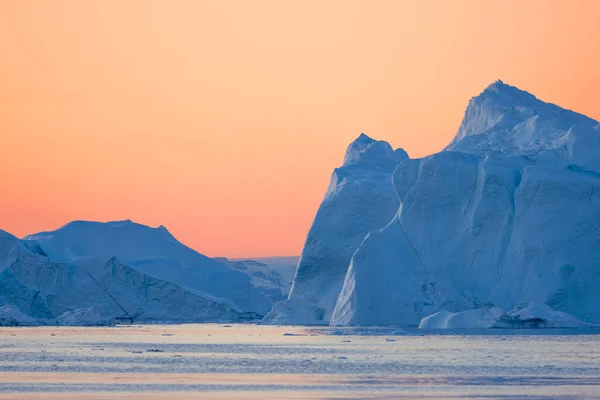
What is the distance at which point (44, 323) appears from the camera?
54.0m

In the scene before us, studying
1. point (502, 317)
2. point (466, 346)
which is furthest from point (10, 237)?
point (466, 346)

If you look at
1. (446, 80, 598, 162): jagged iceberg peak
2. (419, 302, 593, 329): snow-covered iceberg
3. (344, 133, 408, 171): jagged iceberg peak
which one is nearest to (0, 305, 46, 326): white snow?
(344, 133, 408, 171): jagged iceberg peak

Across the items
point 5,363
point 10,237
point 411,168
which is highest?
point 411,168

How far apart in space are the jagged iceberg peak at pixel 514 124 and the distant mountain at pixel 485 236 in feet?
0.25

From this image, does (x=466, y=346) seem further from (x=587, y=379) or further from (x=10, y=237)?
(x=10, y=237)

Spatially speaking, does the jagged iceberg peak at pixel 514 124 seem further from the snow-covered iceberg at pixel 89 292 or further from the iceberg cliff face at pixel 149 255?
the iceberg cliff face at pixel 149 255

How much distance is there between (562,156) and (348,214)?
1048 cm

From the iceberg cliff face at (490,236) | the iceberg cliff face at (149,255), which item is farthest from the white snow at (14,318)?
the iceberg cliff face at (490,236)

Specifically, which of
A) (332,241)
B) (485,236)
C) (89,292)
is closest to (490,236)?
(485,236)

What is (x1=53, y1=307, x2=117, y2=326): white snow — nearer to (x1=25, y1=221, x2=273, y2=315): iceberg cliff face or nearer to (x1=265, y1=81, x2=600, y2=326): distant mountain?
(x1=25, y1=221, x2=273, y2=315): iceberg cliff face

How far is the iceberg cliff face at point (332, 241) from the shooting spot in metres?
53.7

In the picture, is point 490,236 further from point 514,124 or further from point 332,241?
point 332,241

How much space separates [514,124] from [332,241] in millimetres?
9949

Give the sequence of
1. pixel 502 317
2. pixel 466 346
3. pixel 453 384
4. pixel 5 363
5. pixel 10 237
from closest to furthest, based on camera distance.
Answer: pixel 453 384 → pixel 5 363 → pixel 466 346 → pixel 502 317 → pixel 10 237
